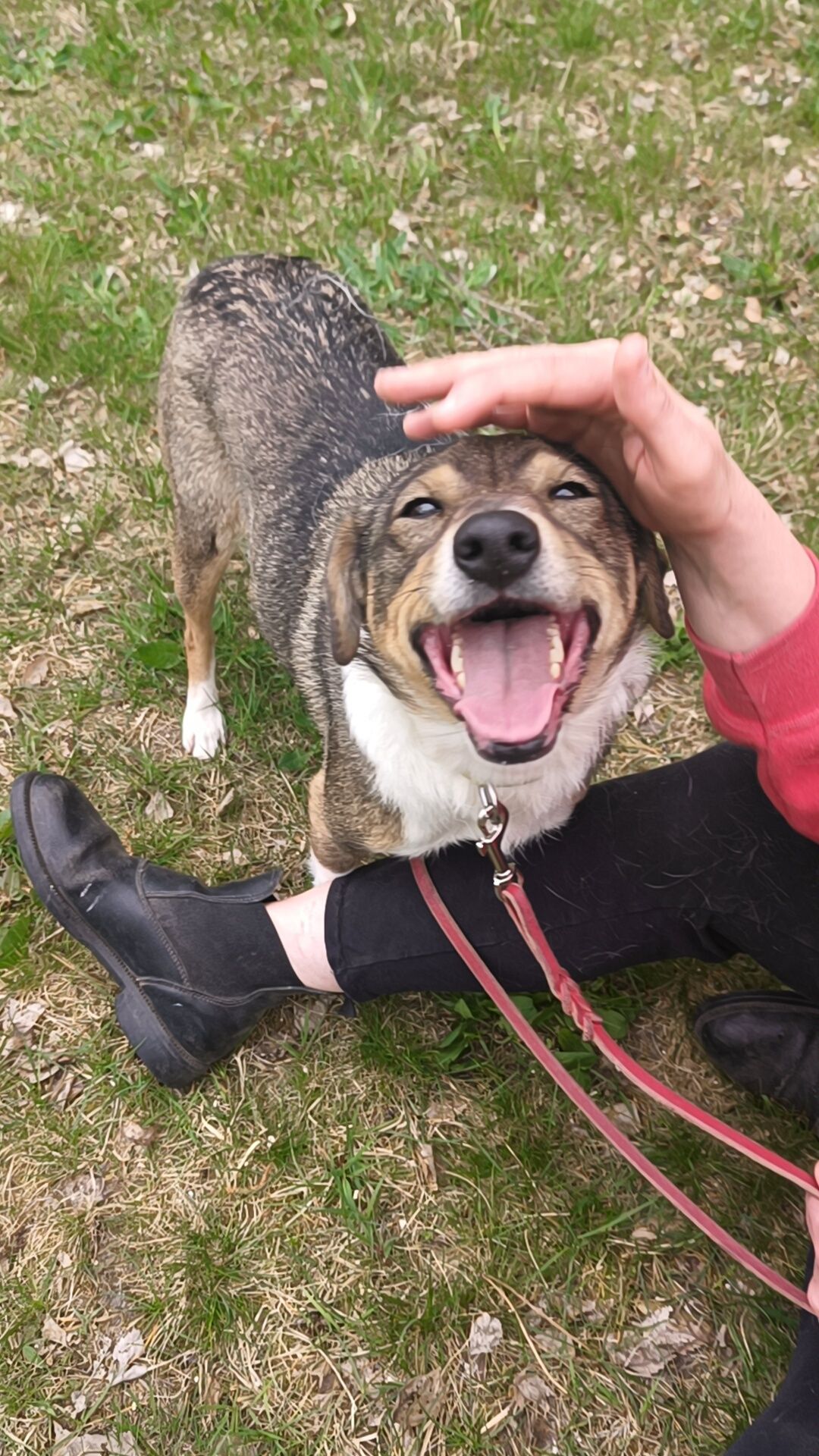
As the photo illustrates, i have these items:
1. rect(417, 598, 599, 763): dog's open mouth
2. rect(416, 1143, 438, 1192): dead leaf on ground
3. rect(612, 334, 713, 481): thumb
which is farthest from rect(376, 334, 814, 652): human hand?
rect(416, 1143, 438, 1192): dead leaf on ground

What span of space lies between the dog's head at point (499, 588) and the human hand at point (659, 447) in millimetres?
104

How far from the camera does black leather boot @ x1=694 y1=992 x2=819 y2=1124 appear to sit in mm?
2730

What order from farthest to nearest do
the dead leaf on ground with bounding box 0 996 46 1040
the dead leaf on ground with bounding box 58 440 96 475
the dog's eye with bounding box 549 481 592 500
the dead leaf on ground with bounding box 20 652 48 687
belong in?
the dead leaf on ground with bounding box 58 440 96 475, the dead leaf on ground with bounding box 20 652 48 687, the dead leaf on ground with bounding box 0 996 46 1040, the dog's eye with bounding box 549 481 592 500

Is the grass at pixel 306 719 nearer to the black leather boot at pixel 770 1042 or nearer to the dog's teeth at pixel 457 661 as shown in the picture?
the black leather boot at pixel 770 1042

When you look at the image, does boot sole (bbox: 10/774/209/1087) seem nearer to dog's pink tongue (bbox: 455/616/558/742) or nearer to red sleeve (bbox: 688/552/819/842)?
dog's pink tongue (bbox: 455/616/558/742)

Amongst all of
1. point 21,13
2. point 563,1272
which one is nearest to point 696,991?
point 563,1272

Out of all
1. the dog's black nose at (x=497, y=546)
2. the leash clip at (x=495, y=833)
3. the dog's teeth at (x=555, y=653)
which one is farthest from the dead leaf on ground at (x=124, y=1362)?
the dog's black nose at (x=497, y=546)

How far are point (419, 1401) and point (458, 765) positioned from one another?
1661 millimetres

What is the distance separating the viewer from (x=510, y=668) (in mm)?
2012

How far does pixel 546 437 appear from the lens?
2.21m

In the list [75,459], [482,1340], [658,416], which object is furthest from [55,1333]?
[75,459]

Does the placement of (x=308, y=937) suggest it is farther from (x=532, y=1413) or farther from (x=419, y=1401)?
(x=532, y=1413)

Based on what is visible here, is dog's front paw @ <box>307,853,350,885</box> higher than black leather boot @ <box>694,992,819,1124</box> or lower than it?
higher

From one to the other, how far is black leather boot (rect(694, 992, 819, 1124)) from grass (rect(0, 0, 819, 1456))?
240mm
